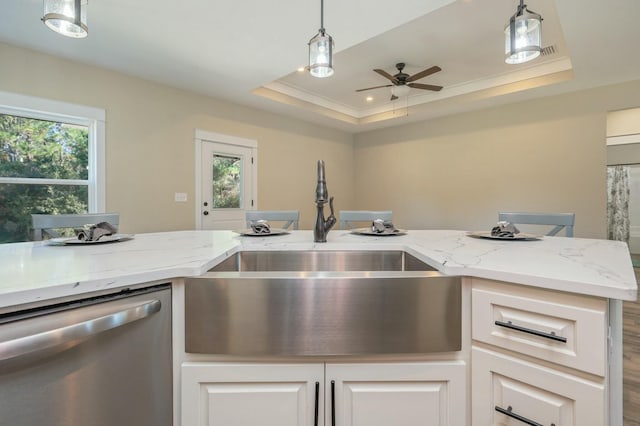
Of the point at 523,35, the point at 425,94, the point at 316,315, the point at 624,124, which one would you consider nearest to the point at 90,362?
the point at 316,315

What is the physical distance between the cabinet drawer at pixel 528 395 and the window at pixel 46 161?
3670 mm

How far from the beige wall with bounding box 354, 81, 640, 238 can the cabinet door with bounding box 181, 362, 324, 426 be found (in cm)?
451

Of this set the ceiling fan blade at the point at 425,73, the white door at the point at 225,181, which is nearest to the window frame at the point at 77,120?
the white door at the point at 225,181

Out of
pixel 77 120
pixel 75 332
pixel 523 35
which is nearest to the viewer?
pixel 75 332

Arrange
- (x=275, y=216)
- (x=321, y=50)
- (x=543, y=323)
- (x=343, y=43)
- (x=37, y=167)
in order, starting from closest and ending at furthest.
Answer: (x=543, y=323)
(x=321, y=50)
(x=275, y=216)
(x=343, y=43)
(x=37, y=167)

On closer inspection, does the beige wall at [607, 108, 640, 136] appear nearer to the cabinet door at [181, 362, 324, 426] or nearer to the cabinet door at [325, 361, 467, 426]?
the cabinet door at [325, 361, 467, 426]

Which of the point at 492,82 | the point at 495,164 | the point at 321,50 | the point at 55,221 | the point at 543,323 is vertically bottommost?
the point at 543,323

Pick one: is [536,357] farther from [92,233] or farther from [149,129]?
[149,129]

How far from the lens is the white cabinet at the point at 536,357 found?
2.16 feet

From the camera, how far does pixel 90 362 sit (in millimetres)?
671

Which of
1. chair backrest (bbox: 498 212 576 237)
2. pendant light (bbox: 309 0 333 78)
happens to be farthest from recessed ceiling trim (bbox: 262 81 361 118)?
chair backrest (bbox: 498 212 576 237)

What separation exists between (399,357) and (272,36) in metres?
2.68

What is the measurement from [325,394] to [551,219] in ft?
6.37

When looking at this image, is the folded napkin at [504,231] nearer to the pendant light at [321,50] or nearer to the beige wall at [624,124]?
the pendant light at [321,50]
